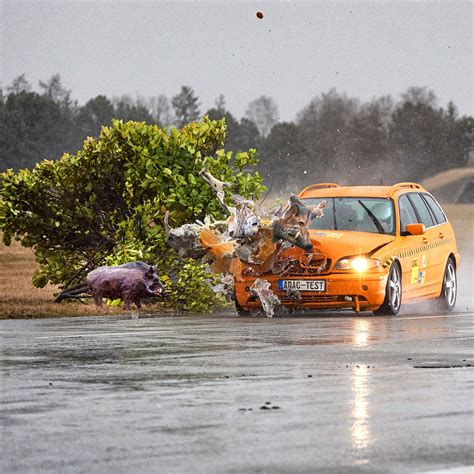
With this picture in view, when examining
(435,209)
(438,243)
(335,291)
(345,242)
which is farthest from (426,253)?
(335,291)

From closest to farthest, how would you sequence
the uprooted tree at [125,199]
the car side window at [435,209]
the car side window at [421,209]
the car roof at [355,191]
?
the car roof at [355,191], the car side window at [421,209], the uprooted tree at [125,199], the car side window at [435,209]

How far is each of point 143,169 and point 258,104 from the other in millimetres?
110962

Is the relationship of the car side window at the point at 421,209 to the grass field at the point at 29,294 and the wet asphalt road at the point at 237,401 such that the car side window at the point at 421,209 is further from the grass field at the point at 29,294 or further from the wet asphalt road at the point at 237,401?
the wet asphalt road at the point at 237,401

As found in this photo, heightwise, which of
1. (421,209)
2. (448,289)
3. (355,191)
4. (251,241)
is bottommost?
(448,289)

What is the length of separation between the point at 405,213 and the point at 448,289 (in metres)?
1.65

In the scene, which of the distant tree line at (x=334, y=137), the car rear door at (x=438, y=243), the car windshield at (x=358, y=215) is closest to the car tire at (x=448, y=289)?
the car rear door at (x=438, y=243)

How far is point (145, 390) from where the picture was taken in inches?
396

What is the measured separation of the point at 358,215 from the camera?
19.7 metres

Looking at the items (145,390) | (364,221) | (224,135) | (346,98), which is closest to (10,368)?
(145,390)

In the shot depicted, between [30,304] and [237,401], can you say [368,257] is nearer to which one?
[30,304]

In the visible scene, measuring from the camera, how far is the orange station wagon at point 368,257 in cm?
1816

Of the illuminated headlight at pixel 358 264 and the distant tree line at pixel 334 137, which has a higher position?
the distant tree line at pixel 334 137

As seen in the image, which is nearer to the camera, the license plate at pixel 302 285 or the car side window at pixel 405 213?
the license plate at pixel 302 285

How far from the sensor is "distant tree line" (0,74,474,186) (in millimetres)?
89812
